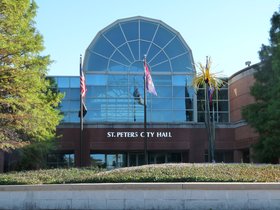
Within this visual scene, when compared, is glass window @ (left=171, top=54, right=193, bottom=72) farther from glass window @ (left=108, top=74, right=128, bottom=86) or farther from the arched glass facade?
glass window @ (left=108, top=74, right=128, bottom=86)

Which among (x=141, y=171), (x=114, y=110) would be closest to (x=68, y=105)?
(x=114, y=110)

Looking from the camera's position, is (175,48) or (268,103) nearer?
(268,103)

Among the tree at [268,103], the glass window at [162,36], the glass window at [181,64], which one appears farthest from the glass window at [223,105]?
the tree at [268,103]

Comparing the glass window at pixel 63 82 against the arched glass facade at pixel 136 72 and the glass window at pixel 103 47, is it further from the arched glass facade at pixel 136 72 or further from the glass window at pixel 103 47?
the glass window at pixel 103 47

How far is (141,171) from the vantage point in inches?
604

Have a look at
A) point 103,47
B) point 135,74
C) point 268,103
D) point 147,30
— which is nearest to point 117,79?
point 135,74

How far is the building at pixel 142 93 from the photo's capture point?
142ft

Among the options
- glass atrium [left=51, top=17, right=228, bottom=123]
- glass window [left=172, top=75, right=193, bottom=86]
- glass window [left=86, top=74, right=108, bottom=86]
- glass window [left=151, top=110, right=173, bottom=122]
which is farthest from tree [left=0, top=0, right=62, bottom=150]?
glass window [left=172, top=75, right=193, bottom=86]

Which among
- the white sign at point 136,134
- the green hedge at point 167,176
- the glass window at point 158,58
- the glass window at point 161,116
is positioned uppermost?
the glass window at point 158,58

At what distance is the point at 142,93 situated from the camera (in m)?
44.5

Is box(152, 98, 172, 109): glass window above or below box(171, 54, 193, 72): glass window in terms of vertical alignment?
below

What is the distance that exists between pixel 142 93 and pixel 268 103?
714 inches

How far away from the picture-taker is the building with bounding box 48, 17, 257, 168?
43281 millimetres

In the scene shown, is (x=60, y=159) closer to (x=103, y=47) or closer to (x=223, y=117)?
(x=103, y=47)
